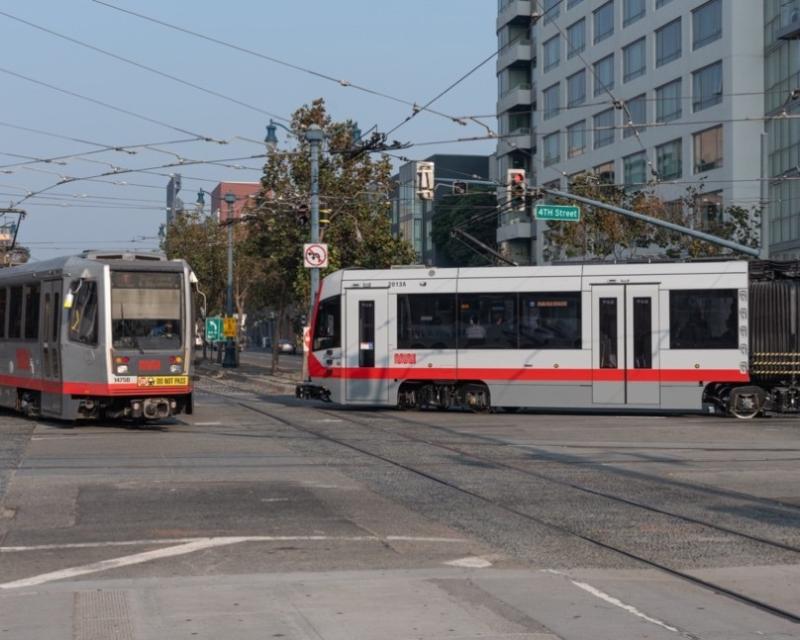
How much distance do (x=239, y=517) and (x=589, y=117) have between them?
5276 cm

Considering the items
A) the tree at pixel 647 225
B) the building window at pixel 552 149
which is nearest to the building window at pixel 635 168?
the tree at pixel 647 225

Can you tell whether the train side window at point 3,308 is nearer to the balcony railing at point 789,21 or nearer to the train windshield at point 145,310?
the train windshield at point 145,310

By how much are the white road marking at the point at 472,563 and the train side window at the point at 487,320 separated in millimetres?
17315

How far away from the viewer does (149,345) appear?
878 inches

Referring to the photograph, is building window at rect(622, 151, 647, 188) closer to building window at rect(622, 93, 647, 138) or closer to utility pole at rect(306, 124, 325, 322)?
building window at rect(622, 93, 647, 138)

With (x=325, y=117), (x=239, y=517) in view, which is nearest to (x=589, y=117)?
(x=325, y=117)

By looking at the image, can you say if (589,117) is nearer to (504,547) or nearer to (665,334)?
(665,334)

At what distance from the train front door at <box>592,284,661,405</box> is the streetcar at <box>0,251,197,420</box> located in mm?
8978

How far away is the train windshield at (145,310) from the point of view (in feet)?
72.5

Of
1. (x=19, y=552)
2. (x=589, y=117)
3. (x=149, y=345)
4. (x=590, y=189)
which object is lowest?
(x=19, y=552)

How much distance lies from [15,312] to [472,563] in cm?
1745

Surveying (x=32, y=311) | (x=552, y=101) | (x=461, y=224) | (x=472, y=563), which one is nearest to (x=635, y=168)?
(x=552, y=101)

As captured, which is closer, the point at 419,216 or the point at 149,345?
the point at 149,345

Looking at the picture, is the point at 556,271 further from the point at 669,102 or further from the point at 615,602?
the point at 669,102
